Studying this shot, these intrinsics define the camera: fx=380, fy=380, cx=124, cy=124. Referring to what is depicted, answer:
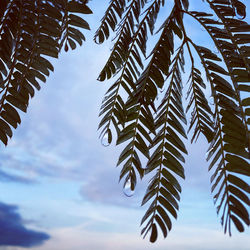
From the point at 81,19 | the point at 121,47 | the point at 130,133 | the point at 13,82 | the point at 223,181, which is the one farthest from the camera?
the point at 121,47

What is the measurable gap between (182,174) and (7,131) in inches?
23.6

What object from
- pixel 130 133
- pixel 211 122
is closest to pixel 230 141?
pixel 211 122

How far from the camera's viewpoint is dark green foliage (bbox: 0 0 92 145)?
117cm

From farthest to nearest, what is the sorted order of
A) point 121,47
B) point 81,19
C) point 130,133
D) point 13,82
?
point 121,47 < point 130,133 < point 81,19 < point 13,82

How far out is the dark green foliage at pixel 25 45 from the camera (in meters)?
1.17

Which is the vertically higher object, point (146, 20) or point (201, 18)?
point (146, 20)

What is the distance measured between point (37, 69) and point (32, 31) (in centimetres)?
12

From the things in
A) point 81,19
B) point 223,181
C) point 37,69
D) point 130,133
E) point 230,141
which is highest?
point 81,19

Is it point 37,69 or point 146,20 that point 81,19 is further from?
point 146,20

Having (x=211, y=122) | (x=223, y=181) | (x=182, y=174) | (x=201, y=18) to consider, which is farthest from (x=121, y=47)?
(x=223, y=181)

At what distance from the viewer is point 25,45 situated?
47.9 inches

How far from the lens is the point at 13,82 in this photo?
47.0 inches

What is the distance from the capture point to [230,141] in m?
1.16

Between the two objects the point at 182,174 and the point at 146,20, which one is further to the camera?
the point at 146,20
